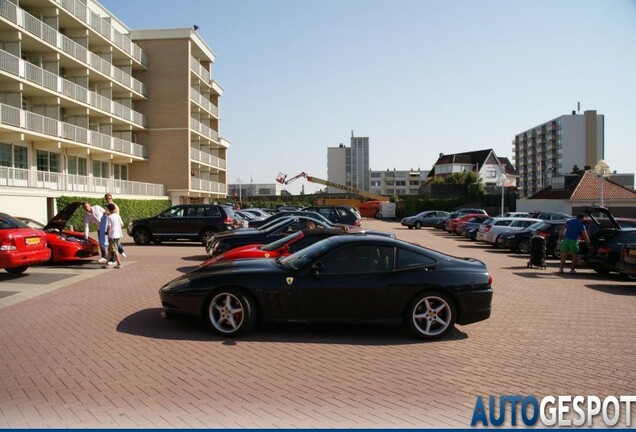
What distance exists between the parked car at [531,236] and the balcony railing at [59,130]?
25.7 m

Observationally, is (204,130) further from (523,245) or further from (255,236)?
(255,236)

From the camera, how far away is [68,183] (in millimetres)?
32719

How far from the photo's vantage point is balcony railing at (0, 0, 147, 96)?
28183 millimetres

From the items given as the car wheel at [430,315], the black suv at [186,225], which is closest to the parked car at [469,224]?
the black suv at [186,225]

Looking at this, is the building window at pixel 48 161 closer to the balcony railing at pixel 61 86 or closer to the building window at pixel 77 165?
the building window at pixel 77 165

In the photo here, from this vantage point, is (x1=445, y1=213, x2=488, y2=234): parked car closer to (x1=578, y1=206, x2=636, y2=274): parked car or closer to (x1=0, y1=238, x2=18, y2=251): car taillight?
(x1=578, y1=206, x2=636, y2=274): parked car

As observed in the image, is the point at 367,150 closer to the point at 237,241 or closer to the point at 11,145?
the point at 11,145

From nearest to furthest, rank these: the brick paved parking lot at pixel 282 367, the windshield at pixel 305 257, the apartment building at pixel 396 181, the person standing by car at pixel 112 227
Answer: the brick paved parking lot at pixel 282 367
the windshield at pixel 305 257
the person standing by car at pixel 112 227
the apartment building at pixel 396 181

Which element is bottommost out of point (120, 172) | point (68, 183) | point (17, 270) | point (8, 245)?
point (17, 270)

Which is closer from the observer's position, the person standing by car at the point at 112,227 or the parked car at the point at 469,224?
the person standing by car at the point at 112,227

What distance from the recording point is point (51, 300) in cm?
948

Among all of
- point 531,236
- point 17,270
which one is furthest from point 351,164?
point 17,270

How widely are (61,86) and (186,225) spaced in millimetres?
17703

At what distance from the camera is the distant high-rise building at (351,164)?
153125 mm
